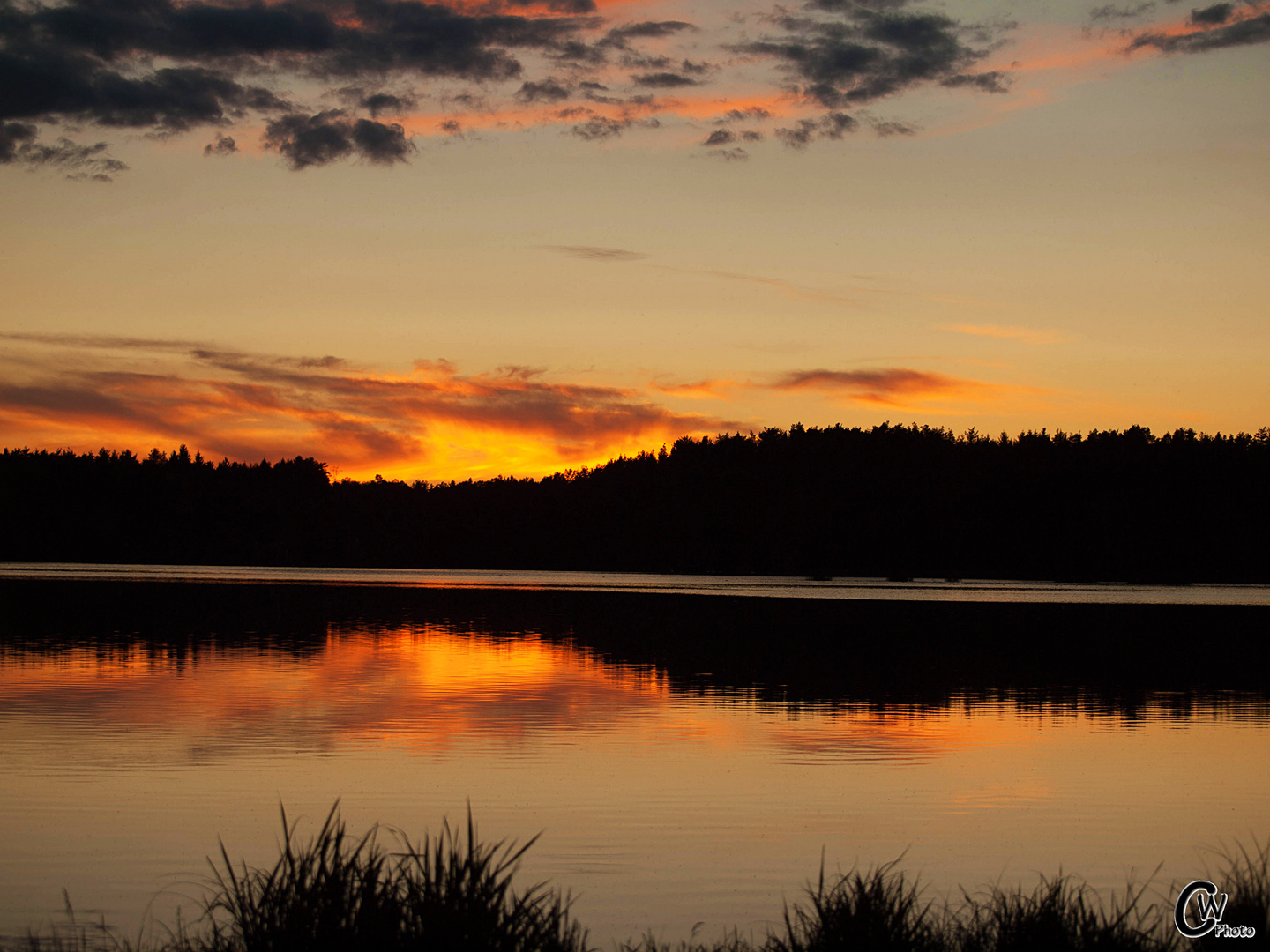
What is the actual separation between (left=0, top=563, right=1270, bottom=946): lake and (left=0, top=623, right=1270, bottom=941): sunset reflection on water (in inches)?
2.6

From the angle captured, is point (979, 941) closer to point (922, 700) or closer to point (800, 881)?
point (800, 881)

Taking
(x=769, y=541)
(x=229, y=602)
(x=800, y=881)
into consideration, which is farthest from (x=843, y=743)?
(x=769, y=541)

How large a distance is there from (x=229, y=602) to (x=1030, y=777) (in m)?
55.5

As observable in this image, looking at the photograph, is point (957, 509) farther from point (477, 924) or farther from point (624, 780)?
point (477, 924)

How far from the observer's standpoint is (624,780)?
60.4 ft

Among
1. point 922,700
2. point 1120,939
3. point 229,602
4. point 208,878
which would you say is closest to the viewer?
point 1120,939

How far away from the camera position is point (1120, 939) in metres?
8.96

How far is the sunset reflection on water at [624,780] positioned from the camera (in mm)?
13391
